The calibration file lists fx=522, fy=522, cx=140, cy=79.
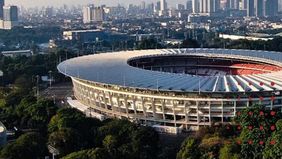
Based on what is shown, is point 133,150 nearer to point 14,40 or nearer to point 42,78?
point 42,78

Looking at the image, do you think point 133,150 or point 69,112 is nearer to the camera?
point 133,150

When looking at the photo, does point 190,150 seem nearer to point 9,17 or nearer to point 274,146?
point 274,146

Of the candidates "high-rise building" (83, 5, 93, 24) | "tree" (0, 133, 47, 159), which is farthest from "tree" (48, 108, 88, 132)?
"high-rise building" (83, 5, 93, 24)

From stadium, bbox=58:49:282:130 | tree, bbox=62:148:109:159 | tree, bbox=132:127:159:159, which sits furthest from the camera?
stadium, bbox=58:49:282:130

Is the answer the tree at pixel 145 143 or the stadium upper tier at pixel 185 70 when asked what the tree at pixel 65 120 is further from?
the tree at pixel 145 143

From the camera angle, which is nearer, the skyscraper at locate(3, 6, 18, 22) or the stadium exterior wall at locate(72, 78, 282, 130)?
the stadium exterior wall at locate(72, 78, 282, 130)

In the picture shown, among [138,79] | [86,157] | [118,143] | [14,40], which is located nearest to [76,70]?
[138,79]

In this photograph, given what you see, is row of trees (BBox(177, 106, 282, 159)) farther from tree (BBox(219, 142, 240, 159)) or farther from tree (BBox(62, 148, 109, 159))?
tree (BBox(62, 148, 109, 159))
